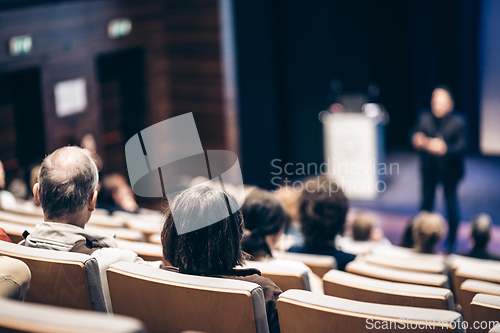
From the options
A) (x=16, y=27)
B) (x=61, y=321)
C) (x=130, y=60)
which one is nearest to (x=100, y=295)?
(x=61, y=321)

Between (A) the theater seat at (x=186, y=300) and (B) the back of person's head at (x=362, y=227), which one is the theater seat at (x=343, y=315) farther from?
(B) the back of person's head at (x=362, y=227)

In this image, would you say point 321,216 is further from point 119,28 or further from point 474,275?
point 119,28

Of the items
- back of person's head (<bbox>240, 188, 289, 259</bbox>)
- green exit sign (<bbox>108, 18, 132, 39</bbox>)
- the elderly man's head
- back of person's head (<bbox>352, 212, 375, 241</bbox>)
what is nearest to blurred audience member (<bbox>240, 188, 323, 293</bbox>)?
back of person's head (<bbox>240, 188, 289, 259</bbox>)

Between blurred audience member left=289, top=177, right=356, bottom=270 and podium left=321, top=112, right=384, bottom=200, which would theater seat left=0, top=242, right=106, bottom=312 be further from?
podium left=321, top=112, right=384, bottom=200

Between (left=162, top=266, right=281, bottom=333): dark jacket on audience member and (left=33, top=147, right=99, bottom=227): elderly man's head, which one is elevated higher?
(left=33, top=147, right=99, bottom=227): elderly man's head

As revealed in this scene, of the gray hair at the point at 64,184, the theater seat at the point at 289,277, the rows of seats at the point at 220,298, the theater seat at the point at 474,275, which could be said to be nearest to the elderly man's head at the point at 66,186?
the gray hair at the point at 64,184

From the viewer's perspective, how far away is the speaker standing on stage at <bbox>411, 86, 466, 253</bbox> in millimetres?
5043

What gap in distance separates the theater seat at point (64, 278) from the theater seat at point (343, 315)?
502 mm

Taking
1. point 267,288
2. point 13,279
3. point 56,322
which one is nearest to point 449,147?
point 267,288

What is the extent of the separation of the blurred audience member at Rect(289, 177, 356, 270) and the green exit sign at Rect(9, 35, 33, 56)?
3.72 meters

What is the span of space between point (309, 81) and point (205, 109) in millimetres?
1510

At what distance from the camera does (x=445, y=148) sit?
16.5 feet

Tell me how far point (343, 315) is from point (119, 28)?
5737 mm

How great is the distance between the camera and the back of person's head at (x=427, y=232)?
3.38m
